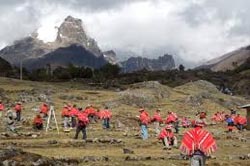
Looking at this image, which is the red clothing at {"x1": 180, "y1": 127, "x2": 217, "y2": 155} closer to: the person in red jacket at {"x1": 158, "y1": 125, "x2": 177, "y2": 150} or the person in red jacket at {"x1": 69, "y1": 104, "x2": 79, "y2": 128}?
the person in red jacket at {"x1": 158, "y1": 125, "x2": 177, "y2": 150}

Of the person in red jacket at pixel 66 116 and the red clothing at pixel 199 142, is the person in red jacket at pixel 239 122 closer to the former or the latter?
the person in red jacket at pixel 66 116

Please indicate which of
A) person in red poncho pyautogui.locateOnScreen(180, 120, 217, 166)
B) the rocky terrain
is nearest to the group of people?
person in red poncho pyautogui.locateOnScreen(180, 120, 217, 166)

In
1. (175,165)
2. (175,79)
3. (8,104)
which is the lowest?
(175,165)

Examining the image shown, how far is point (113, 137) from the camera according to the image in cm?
4991

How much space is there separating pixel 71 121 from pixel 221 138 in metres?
15.4

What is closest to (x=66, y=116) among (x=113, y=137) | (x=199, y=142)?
(x=113, y=137)

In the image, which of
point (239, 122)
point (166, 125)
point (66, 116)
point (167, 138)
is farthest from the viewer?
point (239, 122)

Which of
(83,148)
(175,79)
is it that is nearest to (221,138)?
(83,148)

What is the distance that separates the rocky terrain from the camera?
3428 cm

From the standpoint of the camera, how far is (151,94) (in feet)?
339

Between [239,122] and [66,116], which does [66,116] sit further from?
[239,122]

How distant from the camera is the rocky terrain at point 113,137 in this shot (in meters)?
34.3

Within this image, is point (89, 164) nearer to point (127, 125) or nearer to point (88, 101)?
point (127, 125)

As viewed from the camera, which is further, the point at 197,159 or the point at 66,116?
the point at 66,116
